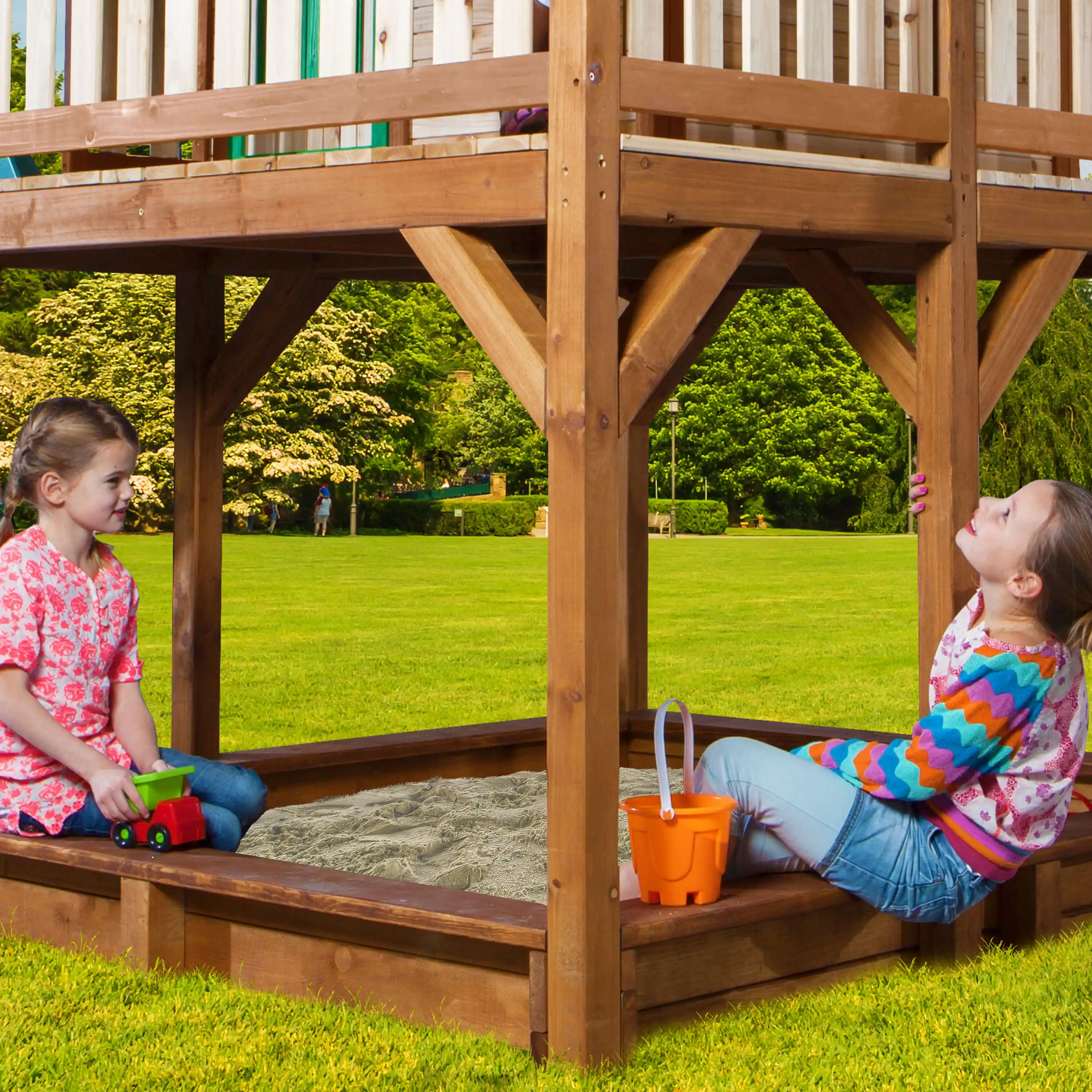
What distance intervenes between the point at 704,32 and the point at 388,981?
259cm

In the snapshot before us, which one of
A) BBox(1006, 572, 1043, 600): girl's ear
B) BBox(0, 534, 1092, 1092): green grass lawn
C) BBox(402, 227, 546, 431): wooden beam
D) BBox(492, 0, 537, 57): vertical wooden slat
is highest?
BBox(492, 0, 537, 57): vertical wooden slat

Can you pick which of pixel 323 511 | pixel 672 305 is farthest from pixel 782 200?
pixel 323 511

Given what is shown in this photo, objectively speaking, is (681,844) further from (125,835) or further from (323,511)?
(323,511)

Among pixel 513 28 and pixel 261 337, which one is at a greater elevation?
pixel 513 28

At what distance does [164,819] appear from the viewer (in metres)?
4.43

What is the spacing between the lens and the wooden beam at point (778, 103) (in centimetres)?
403

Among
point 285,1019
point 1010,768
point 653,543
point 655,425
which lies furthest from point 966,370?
point 655,425

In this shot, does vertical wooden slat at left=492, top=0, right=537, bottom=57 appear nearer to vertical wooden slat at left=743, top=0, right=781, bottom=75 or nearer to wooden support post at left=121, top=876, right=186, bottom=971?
vertical wooden slat at left=743, top=0, right=781, bottom=75

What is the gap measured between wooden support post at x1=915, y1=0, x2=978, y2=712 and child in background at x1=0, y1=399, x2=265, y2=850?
2171 mm

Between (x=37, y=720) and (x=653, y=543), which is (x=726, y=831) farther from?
(x=653, y=543)

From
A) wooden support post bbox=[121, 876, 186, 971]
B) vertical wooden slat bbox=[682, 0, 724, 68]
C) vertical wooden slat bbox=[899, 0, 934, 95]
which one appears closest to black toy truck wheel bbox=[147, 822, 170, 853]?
wooden support post bbox=[121, 876, 186, 971]

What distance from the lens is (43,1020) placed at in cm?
389

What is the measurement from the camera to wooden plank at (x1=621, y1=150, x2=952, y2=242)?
3.88 metres

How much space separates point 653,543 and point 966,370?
32.7 meters
